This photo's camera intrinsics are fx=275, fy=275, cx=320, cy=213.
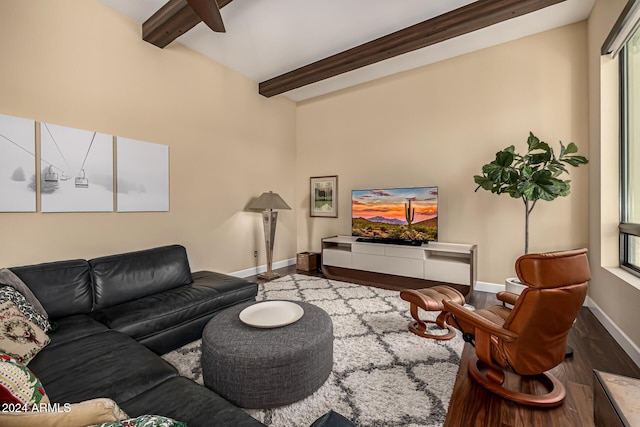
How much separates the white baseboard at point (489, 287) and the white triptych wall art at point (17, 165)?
4926mm

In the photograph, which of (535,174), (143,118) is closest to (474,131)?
(535,174)

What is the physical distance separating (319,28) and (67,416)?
12.6 feet

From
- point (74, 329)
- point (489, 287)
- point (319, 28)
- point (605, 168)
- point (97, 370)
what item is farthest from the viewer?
point (489, 287)

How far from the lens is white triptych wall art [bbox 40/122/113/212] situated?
8.29ft

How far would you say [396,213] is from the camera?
4.20 meters

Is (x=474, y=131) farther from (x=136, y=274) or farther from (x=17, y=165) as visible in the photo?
(x=17, y=165)

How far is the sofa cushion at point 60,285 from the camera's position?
2051 mm

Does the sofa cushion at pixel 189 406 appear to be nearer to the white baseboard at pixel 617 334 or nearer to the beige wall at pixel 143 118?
the beige wall at pixel 143 118

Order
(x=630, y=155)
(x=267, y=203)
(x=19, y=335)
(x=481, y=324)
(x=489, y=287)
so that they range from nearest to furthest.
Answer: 1. (x=19, y=335)
2. (x=481, y=324)
3. (x=630, y=155)
4. (x=489, y=287)
5. (x=267, y=203)

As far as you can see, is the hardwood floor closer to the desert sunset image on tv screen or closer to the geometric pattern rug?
the geometric pattern rug

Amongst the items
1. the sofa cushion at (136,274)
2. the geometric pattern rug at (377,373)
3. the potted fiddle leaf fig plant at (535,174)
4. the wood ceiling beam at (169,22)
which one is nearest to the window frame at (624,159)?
the potted fiddle leaf fig plant at (535,174)

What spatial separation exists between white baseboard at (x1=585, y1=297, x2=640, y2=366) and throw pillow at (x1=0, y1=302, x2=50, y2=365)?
12.7 ft

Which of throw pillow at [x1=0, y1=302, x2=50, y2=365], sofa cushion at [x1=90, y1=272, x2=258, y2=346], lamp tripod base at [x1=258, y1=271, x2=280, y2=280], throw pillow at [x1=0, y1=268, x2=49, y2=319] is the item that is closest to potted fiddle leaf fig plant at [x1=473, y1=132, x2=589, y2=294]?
sofa cushion at [x1=90, y1=272, x2=258, y2=346]

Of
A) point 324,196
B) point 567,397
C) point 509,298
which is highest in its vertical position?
point 324,196
